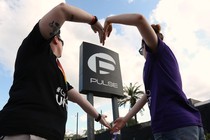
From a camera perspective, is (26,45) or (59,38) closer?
(26,45)

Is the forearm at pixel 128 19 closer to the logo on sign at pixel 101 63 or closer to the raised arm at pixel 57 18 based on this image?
the raised arm at pixel 57 18

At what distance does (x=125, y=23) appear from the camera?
180cm

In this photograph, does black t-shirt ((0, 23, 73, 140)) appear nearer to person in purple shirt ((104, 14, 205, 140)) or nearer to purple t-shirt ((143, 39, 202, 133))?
person in purple shirt ((104, 14, 205, 140))

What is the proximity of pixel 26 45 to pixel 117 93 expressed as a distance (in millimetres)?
12004

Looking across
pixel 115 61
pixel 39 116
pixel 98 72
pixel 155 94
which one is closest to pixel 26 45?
pixel 39 116

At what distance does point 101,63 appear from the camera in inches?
523

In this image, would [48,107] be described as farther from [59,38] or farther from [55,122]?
[59,38]

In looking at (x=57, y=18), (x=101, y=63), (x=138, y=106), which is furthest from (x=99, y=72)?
(x=57, y=18)

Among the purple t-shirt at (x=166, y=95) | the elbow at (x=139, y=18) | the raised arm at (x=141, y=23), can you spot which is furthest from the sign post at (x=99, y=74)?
the elbow at (x=139, y=18)

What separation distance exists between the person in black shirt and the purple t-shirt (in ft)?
2.50

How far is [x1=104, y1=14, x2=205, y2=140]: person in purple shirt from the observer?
1.65 m

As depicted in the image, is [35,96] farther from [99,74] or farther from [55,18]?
[99,74]

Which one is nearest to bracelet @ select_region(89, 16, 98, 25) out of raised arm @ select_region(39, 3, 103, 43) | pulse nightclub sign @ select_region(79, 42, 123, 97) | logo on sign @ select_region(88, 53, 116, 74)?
raised arm @ select_region(39, 3, 103, 43)

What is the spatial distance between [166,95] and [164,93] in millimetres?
24
